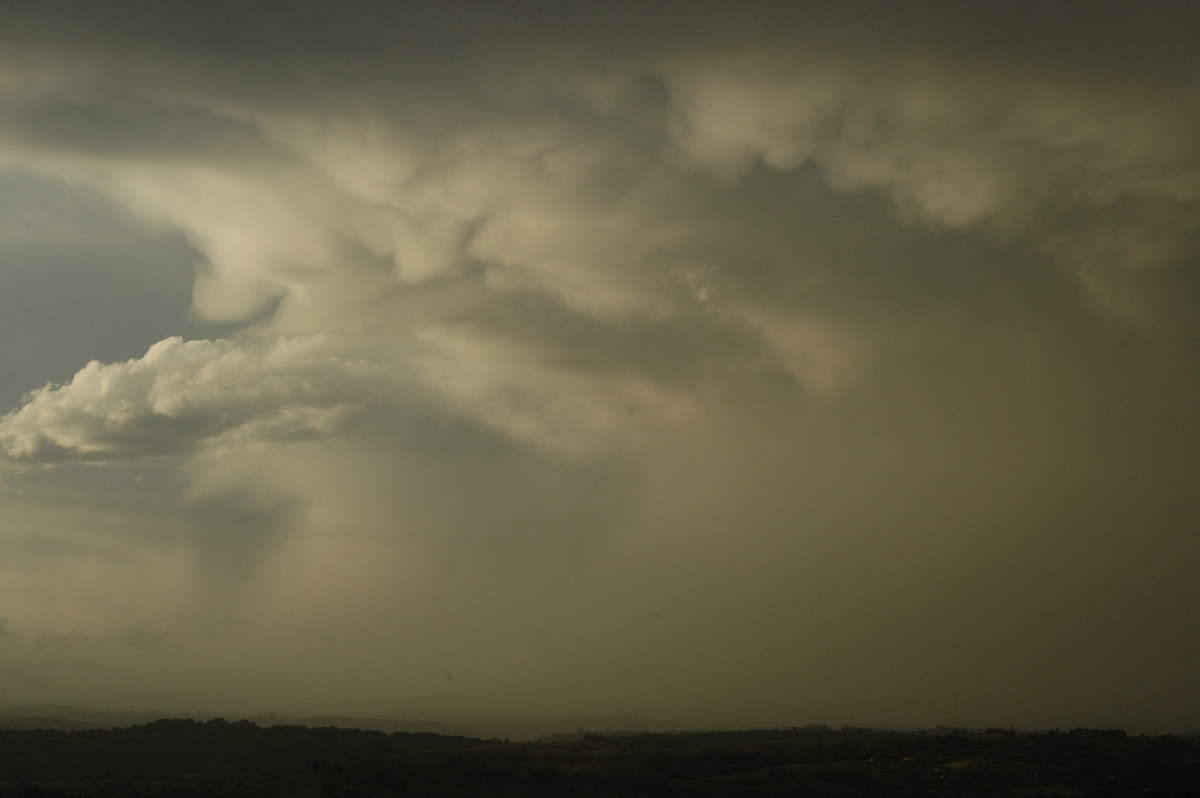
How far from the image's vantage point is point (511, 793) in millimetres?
80562

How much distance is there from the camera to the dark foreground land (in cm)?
7569

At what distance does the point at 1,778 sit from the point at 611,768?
73.3m

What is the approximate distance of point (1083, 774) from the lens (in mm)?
76688

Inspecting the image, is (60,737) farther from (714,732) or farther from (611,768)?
(714,732)

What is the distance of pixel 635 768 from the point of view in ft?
302

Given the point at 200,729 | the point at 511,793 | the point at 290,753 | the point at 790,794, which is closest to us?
the point at 790,794

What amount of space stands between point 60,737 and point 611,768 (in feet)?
287

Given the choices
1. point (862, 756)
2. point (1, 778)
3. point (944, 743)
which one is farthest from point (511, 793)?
point (1, 778)

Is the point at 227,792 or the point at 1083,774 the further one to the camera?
the point at 227,792

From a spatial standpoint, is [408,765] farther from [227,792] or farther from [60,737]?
[60,737]

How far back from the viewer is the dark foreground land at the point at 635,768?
248ft

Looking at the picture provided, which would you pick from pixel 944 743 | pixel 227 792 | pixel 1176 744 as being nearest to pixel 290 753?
pixel 227 792

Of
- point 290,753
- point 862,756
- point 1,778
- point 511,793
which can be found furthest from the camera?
point 290,753

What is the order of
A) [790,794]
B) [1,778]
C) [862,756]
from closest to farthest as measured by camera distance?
1. [790,794]
2. [862,756]
3. [1,778]
